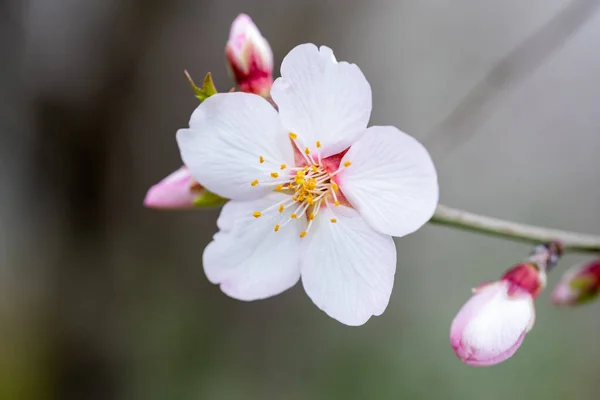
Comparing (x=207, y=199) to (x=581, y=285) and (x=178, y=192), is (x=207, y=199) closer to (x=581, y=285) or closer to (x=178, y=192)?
(x=178, y=192)

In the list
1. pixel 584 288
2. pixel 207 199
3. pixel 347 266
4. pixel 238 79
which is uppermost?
pixel 238 79

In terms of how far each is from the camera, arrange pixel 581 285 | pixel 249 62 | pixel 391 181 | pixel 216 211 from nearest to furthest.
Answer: pixel 391 181
pixel 249 62
pixel 581 285
pixel 216 211

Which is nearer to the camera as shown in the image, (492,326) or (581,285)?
(492,326)

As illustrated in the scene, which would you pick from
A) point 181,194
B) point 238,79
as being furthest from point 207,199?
point 238,79

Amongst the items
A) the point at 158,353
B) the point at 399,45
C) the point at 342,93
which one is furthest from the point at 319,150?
the point at 158,353

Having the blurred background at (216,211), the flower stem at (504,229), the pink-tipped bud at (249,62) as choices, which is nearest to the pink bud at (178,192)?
the pink-tipped bud at (249,62)

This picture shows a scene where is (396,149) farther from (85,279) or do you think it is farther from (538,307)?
(85,279)
